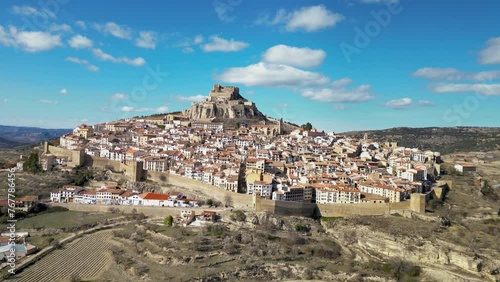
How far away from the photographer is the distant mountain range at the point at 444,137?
5888 cm

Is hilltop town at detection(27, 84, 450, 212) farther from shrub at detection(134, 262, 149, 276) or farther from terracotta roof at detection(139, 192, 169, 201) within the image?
shrub at detection(134, 262, 149, 276)

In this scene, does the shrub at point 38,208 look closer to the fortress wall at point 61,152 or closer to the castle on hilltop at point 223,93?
the fortress wall at point 61,152

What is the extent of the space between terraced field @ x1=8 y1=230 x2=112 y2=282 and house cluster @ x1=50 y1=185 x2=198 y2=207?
4.74 m

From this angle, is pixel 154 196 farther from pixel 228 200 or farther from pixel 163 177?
pixel 228 200

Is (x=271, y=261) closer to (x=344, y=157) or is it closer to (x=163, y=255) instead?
(x=163, y=255)

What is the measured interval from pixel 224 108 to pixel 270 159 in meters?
26.1

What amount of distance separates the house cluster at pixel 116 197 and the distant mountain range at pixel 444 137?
41.8m

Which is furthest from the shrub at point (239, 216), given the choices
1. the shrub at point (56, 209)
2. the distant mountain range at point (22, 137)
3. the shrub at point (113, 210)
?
the distant mountain range at point (22, 137)

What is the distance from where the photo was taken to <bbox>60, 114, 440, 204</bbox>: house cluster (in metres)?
29.0

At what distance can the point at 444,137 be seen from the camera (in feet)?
229

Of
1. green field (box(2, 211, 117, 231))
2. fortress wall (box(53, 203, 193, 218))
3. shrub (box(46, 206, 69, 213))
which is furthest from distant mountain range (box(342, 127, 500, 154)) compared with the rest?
shrub (box(46, 206, 69, 213))

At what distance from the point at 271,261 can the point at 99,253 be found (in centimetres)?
947

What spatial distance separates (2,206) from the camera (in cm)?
2739

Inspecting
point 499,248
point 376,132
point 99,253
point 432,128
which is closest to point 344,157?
point 499,248
